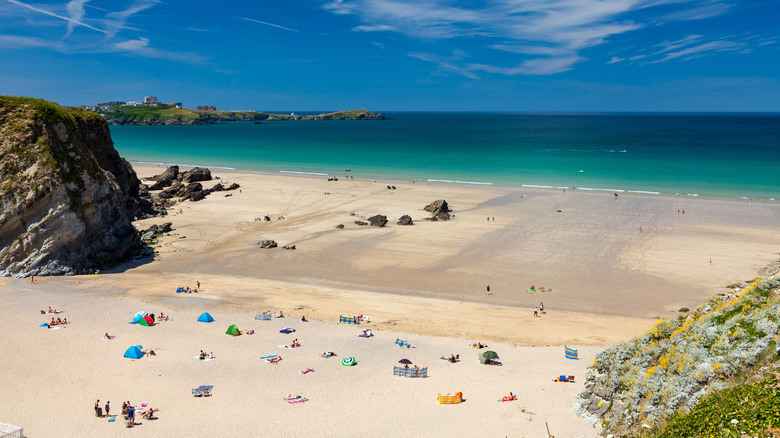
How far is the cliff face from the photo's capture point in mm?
30484

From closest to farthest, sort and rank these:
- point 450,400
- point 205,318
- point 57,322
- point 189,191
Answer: point 450,400, point 57,322, point 205,318, point 189,191

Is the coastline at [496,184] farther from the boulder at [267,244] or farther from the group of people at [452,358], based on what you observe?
the group of people at [452,358]

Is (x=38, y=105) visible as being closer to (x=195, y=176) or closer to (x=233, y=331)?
(x=233, y=331)

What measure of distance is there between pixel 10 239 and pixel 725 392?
120 feet

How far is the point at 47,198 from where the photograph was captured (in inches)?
1223

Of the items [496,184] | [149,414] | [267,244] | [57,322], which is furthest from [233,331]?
[496,184]

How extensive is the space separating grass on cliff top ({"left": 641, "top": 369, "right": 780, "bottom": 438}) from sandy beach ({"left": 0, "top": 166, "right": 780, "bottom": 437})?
410 cm

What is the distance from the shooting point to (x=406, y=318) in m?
26.4

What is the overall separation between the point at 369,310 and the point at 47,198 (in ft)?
70.5

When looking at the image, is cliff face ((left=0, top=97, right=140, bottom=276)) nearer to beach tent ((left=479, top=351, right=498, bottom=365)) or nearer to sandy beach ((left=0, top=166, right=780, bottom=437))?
sandy beach ((left=0, top=166, right=780, bottom=437))

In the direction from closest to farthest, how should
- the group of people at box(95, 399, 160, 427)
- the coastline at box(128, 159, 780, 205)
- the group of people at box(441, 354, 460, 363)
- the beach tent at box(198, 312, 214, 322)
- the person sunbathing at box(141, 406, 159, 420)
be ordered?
the group of people at box(95, 399, 160, 427)
the person sunbathing at box(141, 406, 159, 420)
the group of people at box(441, 354, 460, 363)
the beach tent at box(198, 312, 214, 322)
the coastline at box(128, 159, 780, 205)

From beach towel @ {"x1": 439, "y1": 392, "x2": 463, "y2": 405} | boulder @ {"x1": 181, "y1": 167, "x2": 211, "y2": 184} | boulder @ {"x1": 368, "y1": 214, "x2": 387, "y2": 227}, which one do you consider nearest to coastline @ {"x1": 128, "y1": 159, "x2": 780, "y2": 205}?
boulder @ {"x1": 181, "y1": 167, "x2": 211, "y2": 184}

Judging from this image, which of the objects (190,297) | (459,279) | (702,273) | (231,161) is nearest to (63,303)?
(190,297)

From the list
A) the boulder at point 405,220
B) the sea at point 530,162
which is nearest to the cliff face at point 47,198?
the boulder at point 405,220
